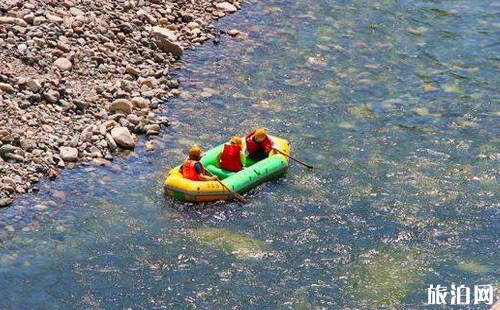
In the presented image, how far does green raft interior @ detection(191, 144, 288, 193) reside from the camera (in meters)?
18.7

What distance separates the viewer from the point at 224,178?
752 inches

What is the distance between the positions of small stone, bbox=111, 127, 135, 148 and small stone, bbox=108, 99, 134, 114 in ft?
2.96

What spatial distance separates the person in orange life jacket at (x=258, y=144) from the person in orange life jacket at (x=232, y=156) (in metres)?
0.39

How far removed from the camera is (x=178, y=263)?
16641 millimetres

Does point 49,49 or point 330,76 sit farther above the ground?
point 49,49

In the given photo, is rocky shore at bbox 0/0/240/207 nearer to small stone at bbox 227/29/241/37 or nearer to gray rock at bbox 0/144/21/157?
gray rock at bbox 0/144/21/157

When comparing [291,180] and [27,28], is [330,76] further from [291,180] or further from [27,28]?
[27,28]

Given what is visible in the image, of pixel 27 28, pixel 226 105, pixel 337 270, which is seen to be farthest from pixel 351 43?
pixel 337 270

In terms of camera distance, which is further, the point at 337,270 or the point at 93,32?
the point at 93,32

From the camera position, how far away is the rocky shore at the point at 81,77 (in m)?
19.1

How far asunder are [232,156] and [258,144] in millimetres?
730

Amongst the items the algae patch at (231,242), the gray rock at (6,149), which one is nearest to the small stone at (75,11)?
the gray rock at (6,149)

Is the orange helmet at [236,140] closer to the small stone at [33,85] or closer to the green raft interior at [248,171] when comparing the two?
the green raft interior at [248,171]

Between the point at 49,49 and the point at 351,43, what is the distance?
7.87 m
